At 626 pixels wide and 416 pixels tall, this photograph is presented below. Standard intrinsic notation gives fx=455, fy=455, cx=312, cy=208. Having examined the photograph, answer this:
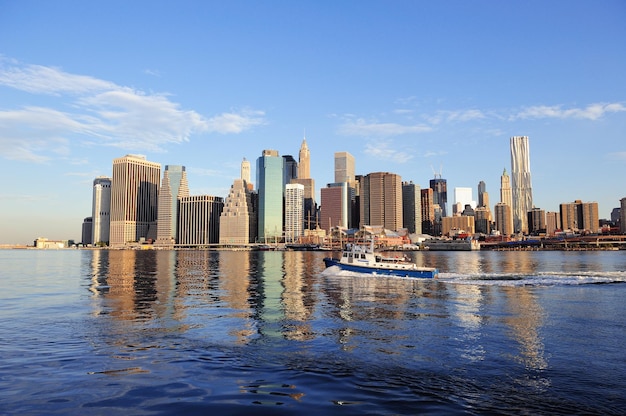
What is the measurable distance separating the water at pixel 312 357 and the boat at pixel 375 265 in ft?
124

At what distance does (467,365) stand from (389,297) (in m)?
35.7

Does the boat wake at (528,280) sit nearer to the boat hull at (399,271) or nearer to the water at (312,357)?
the boat hull at (399,271)

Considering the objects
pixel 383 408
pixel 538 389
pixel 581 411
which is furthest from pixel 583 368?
pixel 383 408

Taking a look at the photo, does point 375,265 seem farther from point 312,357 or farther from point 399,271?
point 312,357

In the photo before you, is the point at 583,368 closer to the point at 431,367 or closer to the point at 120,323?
the point at 431,367

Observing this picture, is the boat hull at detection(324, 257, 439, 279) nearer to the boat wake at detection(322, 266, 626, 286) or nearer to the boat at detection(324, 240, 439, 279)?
the boat at detection(324, 240, 439, 279)

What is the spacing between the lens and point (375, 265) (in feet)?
322

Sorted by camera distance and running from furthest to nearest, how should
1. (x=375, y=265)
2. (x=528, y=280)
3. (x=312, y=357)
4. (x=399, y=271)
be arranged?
(x=375, y=265)
(x=399, y=271)
(x=528, y=280)
(x=312, y=357)

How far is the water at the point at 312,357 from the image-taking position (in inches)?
859

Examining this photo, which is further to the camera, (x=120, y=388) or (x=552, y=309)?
(x=552, y=309)

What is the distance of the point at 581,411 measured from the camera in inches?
817

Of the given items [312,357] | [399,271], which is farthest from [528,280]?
[312,357]

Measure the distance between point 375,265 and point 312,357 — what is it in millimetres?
69886

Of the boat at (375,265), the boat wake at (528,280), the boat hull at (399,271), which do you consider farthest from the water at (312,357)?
the boat at (375,265)
